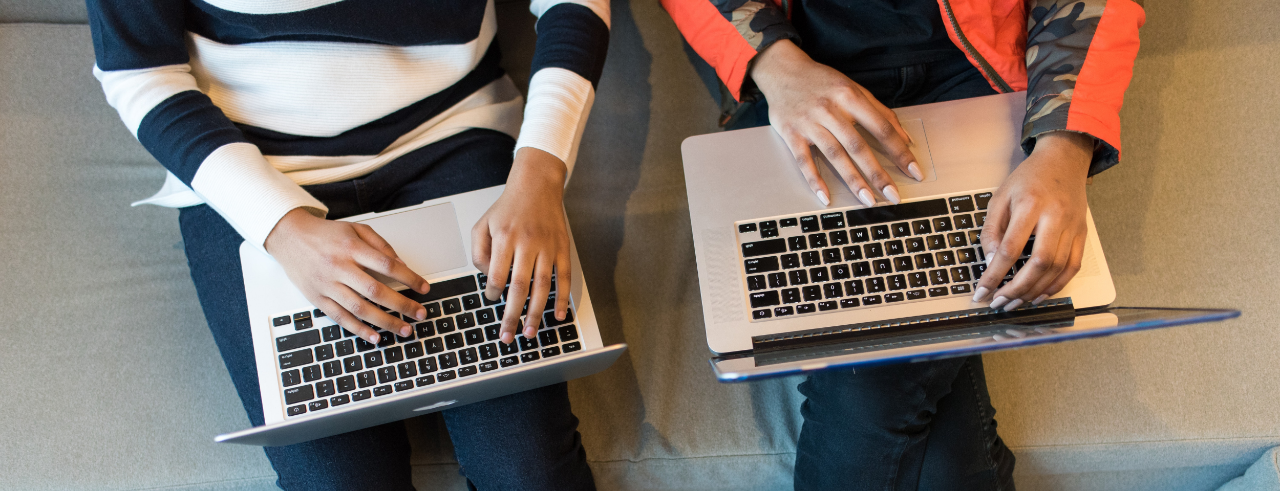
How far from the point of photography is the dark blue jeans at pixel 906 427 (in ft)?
3.10

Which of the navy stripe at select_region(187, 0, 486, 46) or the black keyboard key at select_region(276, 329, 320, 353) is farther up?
the navy stripe at select_region(187, 0, 486, 46)

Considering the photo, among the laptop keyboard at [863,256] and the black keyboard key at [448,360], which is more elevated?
the laptop keyboard at [863,256]

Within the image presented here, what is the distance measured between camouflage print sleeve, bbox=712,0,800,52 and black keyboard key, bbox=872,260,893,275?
0.35 meters

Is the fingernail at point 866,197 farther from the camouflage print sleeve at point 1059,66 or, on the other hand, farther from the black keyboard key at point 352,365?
the black keyboard key at point 352,365

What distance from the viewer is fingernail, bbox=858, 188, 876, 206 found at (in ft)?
2.83

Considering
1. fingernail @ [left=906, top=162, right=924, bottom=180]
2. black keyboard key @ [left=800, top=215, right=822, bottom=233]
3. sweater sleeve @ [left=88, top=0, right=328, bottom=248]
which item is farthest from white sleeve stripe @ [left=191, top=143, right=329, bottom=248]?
fingernail @ [left=906, top=162, right=924, bottom=180]

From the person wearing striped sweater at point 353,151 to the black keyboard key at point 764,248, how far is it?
0.71ft

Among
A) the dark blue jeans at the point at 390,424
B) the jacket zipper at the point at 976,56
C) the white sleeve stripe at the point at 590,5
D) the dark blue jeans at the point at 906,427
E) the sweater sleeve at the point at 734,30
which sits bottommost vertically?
the dark blue jeans at the point at 906,427

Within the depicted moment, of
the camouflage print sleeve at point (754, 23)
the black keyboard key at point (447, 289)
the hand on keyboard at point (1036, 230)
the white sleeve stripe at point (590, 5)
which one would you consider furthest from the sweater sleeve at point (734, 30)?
the black keyboard key at point (447, 289)

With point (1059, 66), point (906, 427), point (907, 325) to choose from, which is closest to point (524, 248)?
point (907, 325)

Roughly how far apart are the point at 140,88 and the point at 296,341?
1.21ft

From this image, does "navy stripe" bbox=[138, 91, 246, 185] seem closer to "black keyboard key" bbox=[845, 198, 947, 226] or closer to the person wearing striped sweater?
the person wearing striped sweater

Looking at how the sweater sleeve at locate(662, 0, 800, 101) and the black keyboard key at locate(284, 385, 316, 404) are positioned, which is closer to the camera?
the black keyboard key at locate(284, 385, 316, 404)

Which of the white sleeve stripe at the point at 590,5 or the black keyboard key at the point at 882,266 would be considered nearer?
the black keyboard key at the point at 882,266
